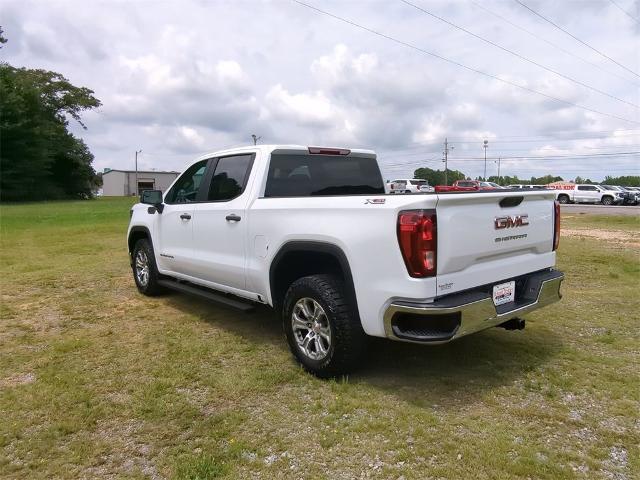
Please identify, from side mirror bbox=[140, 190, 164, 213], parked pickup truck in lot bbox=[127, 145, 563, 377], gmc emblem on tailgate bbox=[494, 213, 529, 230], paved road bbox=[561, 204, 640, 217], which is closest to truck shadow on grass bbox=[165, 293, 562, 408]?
parked pickup truck in lot bbox=[127, 145, 563, 377]

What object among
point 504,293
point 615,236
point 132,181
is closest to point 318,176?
point 504,293

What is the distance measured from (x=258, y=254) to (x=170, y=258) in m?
1.91

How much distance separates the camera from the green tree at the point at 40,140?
4403 centimetres

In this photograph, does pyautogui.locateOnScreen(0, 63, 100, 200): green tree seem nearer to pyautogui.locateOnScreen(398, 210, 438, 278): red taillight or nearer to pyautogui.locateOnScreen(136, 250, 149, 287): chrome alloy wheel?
pyautogui.locateOnScreen(136, 250, 149, 287): chrome alloy wheel

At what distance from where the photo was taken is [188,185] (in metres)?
5.63

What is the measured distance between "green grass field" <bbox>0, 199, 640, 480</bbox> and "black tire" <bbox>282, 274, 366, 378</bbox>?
0.42 feet

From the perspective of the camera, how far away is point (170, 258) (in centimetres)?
580

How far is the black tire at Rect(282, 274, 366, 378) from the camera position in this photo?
11.7 feet

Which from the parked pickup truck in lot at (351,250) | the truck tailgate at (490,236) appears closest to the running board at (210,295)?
the parked pickup truck in lot at (351,250)

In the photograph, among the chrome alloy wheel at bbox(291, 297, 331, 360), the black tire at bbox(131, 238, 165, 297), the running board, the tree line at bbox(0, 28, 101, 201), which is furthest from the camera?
the tree line at bbox(0, 28, 101, 201)

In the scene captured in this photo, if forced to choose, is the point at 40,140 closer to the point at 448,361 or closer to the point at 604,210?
the point at 604,210

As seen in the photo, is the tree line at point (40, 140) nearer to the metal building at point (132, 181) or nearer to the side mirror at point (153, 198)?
the metal building at point (132, 181)

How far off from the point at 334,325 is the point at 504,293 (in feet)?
4.21

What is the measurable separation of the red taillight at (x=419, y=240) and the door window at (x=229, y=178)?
1986mm
